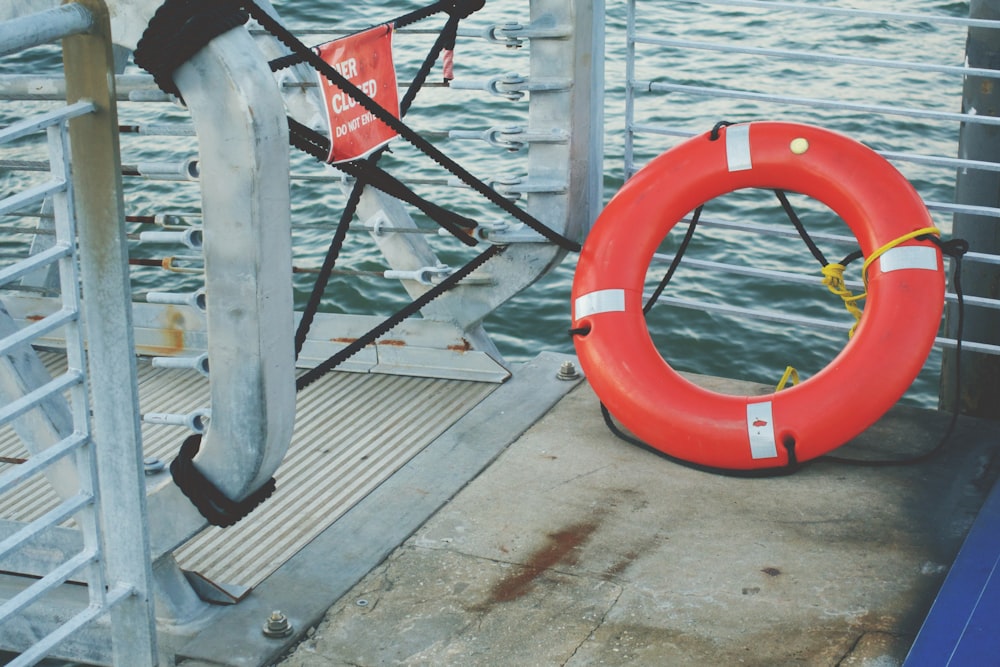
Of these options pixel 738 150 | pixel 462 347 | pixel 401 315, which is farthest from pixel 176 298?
pixel 738 150

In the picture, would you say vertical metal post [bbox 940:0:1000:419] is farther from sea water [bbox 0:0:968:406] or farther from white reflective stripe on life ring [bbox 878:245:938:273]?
sea water [bbox 0:0:968:406]

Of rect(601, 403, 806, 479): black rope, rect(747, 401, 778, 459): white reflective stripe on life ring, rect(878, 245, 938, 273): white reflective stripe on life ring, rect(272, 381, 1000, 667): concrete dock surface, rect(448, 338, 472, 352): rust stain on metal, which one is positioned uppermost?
rect(878, 245, 938, 273): white reflective stripe on life ring

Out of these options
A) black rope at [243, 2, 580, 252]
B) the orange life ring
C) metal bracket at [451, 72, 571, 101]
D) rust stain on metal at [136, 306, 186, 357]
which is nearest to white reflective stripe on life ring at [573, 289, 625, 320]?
the orange life ring

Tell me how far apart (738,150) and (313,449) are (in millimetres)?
1238

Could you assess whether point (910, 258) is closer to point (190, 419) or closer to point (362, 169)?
point (362, 169)

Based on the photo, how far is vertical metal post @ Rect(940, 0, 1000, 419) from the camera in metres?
3.21

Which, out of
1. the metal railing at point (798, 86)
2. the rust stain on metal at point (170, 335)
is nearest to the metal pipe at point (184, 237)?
the rust stain on metal at point (170, 335)

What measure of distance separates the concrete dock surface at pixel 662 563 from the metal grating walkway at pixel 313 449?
0.76 ft

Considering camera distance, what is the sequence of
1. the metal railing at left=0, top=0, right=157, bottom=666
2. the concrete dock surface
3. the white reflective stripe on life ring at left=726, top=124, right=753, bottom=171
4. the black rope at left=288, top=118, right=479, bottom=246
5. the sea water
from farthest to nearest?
the sea water → the white reflective stripe on life ring at left=726, top=124, right=753, bottom=171 → the black rope at left=288, top=118, right=479, bottom=246 → the concrete dock surface → the metal railing at left=0, top=0, right=157, bottom=666

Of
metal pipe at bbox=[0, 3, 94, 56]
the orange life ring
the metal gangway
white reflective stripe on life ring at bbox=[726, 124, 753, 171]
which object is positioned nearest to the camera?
metal pipe at bbox=[0, 3, 94, 56]

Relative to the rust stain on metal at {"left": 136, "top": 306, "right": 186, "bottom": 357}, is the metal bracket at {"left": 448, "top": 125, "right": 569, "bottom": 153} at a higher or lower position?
higher

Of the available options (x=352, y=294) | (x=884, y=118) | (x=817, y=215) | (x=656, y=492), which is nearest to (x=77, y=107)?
(x=656, y=492)

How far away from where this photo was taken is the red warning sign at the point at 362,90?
241 centimetres

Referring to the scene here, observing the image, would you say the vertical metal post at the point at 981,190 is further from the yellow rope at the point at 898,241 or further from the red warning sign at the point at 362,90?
the red warning sign at the point at 362,90
